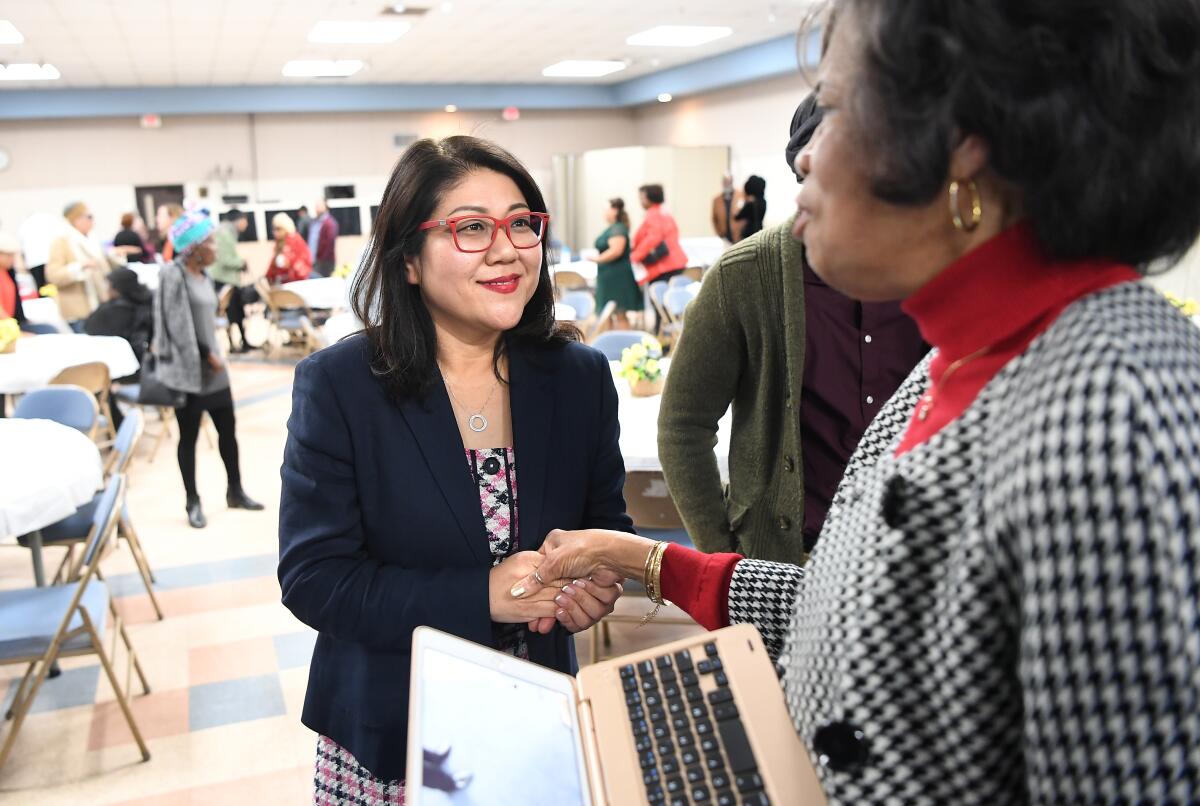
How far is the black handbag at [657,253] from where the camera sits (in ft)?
33.4

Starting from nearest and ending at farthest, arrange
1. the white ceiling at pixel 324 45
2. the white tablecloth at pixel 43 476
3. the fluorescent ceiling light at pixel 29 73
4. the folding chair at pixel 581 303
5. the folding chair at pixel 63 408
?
the white tablecloth at pixel 43 476 → the folding chair at pixel 63 408 → the folding chair at pixel 581 303 → the white ceiling at pixel 324 45 → the fluorescent ceiling light at pixel 29 73

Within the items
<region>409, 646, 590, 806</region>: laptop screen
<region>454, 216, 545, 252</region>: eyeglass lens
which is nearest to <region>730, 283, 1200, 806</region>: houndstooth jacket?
<region>409, 646, 590, 806</region>: laptop screen

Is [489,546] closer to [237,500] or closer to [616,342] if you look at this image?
[616,342]

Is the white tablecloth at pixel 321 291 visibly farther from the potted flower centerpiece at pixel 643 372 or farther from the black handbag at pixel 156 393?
the potted flower centerpiece at pixel 643 372

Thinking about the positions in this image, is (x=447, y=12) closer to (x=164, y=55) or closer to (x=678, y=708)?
(x=164, y=55)

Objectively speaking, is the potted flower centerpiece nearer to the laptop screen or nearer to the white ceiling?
the laptop screen

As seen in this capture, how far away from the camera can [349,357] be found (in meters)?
1.50

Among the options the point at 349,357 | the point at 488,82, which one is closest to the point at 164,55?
the point at 488,82

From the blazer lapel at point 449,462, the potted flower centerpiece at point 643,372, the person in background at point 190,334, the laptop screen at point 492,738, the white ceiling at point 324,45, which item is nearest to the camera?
the laptop screen at point 492,738

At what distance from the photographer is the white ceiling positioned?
10305 mm

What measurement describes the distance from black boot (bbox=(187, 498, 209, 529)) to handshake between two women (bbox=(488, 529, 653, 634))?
4.57m

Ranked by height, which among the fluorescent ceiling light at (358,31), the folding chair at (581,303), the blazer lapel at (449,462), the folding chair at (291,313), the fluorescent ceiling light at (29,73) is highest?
the fluorescent ceiling light at (358,31)

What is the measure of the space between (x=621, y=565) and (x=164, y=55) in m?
14.1

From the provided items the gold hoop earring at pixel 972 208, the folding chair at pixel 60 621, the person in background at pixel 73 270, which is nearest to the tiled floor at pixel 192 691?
the folding chair at pixel 60 621
